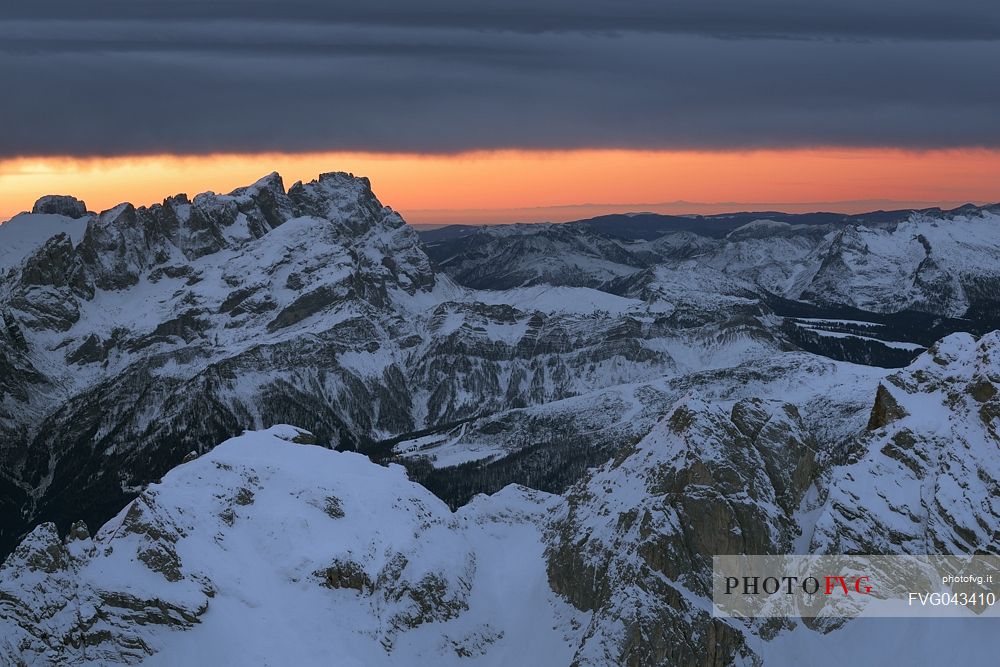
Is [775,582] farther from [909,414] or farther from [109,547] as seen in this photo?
[109,547]

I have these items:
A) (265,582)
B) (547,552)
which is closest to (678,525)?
(547,552)

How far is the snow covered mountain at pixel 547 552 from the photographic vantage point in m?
150

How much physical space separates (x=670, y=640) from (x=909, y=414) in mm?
70061

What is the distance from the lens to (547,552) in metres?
192

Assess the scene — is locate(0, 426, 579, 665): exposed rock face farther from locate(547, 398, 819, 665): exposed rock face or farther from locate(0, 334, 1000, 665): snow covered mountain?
locate(547, 398, 819, 665): exposed rock face

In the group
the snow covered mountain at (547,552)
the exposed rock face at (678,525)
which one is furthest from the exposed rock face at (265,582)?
the exposed rock face at (678,525)

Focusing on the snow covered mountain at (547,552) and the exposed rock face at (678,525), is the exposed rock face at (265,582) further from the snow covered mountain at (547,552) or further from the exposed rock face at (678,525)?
the exposed rock face at (678,525)

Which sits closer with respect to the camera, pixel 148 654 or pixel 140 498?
pixel 148 654

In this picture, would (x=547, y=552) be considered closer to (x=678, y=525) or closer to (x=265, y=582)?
(x=678, y=525)

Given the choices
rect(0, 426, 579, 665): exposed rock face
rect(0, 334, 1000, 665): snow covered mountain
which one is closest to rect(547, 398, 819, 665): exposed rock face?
rect(0, 334, 1000, 665): snow covered mountain

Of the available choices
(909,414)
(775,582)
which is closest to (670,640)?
(775,582)

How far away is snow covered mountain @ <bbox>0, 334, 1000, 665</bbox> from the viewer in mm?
150250

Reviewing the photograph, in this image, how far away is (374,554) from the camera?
17688 cm

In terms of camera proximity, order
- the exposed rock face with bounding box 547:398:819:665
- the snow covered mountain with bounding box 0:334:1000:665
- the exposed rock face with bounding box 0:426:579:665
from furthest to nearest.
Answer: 1. the exposed rock face with bounding box 547:398:819:665
2. the snow covered mountain with bounding box 0:334:1000:665
3. the exposed rock face with bounding box 0:426:579:665
